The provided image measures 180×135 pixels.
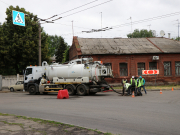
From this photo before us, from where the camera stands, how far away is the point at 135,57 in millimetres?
30500

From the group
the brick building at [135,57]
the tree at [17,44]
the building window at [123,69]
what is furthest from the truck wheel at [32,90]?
the building window at [123,69]

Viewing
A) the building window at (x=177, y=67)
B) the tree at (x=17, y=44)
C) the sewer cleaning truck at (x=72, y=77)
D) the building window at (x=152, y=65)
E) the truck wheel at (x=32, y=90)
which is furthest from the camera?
the tree at (x=17, y=44)

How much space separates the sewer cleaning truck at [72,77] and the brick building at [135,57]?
28.4 feet

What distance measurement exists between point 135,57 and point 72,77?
13.3m

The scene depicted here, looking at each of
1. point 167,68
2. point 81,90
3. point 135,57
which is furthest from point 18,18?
point 167,68

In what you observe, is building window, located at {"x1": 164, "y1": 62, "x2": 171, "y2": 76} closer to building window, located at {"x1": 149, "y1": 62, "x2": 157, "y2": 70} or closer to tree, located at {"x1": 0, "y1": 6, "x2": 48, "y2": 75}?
building window, located at {"x1": 149, "y1": 62, "x2": 157, "y2": 70}

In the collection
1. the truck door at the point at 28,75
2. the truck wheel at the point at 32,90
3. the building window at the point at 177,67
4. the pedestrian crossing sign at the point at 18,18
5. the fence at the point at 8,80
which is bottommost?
the truck wheel at the point at 32,90

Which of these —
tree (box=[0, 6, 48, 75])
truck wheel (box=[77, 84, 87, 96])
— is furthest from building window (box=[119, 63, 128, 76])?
tree (box=[0, 6, 48, 75])

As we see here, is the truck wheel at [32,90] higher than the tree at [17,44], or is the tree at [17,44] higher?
the tree at [17,44]

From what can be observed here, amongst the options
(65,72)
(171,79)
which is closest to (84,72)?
(65,72)

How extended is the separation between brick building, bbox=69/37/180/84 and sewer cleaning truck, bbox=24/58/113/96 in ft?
28.4

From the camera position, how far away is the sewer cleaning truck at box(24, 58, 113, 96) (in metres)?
19.2

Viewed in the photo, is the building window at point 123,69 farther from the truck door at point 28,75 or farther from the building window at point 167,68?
the truck door at point 28,75

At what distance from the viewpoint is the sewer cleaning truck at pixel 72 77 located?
19.2 metres
